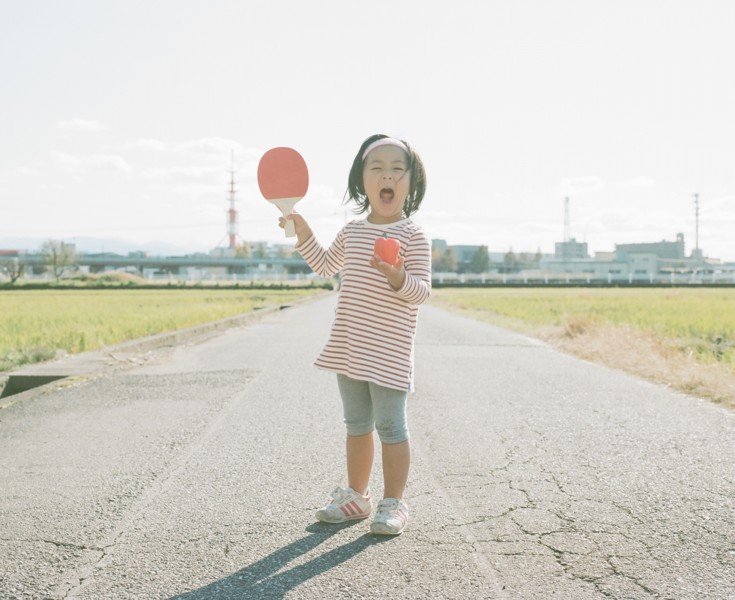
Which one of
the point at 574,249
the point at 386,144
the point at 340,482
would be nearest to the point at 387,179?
the point at 386,144

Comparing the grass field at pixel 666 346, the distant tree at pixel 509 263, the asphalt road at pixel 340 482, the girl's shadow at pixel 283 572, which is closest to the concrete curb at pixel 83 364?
the asphalt road at pixel 340 482

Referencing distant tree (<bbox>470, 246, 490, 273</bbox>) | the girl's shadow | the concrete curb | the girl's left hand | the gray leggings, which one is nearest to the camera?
the girl's shadow

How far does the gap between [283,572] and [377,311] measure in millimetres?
1068

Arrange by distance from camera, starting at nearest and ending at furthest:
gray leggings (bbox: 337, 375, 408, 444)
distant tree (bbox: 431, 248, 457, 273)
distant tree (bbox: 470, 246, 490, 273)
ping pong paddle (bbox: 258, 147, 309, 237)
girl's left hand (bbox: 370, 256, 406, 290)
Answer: girl's left hand (bbox: 370, 256, 406, 290), gray leggings (bbox: 337, 375, 408, 444), ping pong paddle (bbox: 258, 147, 309, 237), distant tree (bbox: 470, 246, 490, 273), distant tree (bbox: 431, 248, 457, 273)

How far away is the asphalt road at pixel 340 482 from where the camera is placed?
253 cm

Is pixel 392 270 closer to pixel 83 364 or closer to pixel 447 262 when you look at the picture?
pixel 83 364

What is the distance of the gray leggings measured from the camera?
307cm

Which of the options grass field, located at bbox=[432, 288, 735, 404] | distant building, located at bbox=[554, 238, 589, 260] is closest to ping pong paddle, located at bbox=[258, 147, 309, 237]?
grass field, located at bbox=[432, 288, 735, 404]

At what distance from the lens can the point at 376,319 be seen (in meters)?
3.08

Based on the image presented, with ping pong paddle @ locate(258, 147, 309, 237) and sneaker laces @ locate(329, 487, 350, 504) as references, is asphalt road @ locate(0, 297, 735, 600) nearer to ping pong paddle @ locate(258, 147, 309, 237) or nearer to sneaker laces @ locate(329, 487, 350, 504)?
sneaker laces @ locate(329, 487, 350, 504)

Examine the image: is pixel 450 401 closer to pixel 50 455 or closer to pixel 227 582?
pixel 50 455

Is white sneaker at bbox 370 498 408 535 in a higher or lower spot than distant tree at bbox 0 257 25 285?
lower

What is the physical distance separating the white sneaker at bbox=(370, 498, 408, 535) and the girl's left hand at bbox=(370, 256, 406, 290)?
0.87m

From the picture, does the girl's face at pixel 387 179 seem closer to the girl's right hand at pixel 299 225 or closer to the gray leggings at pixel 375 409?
the girl's right hand at pixel 299 225
